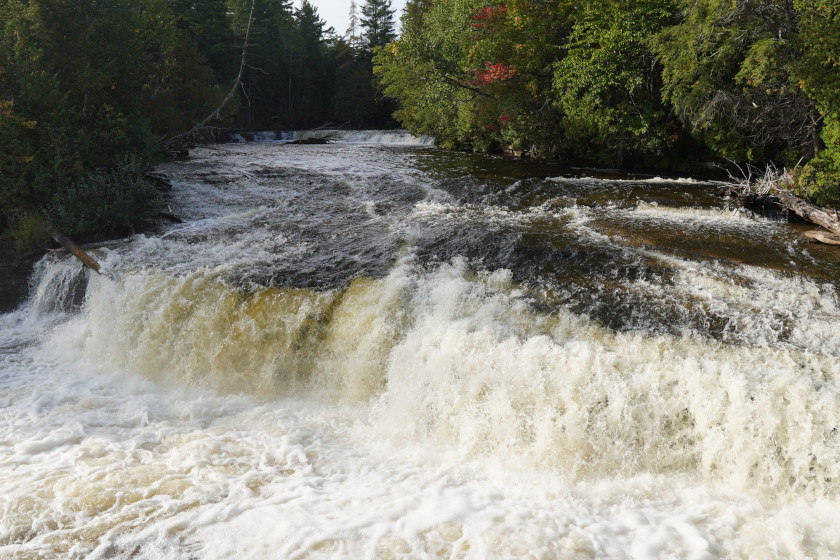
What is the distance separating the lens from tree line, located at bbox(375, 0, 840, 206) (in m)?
9.18

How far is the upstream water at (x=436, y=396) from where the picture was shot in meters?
3.96

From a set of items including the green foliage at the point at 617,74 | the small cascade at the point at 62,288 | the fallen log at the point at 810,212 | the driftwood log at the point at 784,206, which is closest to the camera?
the fallen log at the point at 810,212

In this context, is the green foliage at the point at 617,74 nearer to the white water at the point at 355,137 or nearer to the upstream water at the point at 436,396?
the upstream water at the point at 436,396

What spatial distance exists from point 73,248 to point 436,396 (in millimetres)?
7063

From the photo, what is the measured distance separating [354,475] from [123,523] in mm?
1890

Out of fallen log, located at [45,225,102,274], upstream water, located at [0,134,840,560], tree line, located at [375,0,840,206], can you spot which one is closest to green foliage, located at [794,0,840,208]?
tree line, located at [375,0,840,206]

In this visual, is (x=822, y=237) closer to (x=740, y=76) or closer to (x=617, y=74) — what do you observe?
(x=740, y=76)

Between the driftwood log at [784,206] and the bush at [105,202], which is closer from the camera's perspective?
the driftwood log at [784,206]

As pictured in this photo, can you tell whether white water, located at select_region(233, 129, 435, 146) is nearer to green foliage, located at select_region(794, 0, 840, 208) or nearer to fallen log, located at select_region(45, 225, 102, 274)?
green foliage, located at select_region(794, 0, 840, 208)

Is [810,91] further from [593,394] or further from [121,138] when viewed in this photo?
[121,138]

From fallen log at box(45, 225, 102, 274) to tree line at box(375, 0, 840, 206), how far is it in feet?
38.8

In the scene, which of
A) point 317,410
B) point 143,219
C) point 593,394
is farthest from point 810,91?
point 143,219

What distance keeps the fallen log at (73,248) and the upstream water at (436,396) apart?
0.24 metres

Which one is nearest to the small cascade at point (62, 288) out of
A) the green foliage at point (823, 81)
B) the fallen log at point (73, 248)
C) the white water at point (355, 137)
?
the fallen log at point (73, 248)
